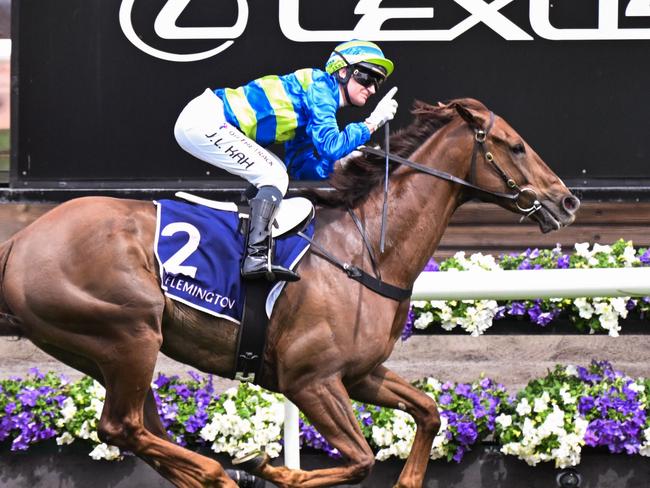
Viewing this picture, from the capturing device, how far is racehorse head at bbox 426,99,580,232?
5520 mm

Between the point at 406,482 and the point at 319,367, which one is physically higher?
the point at 319,367

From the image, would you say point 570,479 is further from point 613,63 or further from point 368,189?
point 613,63

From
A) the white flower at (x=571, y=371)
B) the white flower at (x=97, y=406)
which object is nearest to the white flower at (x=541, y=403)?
Answer: the white flower at (x=571, y=371)

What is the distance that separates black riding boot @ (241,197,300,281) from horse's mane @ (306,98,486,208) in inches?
16.0

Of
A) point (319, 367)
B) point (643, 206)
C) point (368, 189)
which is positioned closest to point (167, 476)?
point (319, 367)

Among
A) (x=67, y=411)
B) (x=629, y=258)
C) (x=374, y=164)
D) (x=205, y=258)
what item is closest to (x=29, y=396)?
(x=67, y=411)

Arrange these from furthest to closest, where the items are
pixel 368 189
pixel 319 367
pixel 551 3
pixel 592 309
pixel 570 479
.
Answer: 1. pixel 551 3
2. pixel 592 309
3. pixel 570 479
4. pixel 368 189
5. pixel 319 367

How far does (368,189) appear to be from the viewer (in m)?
5.59

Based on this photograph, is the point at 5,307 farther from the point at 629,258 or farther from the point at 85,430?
the point at 629,258

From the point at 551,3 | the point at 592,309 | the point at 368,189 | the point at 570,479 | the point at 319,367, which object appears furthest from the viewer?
the point at 551,3

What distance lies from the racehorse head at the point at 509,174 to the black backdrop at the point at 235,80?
2.22 metres

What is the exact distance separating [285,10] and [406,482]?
3.16m

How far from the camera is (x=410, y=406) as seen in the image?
554 cm

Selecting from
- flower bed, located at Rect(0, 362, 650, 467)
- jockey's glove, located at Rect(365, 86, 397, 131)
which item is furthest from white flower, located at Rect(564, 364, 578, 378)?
jockey's glove, located at Rect(365, 86, 397, 131)
